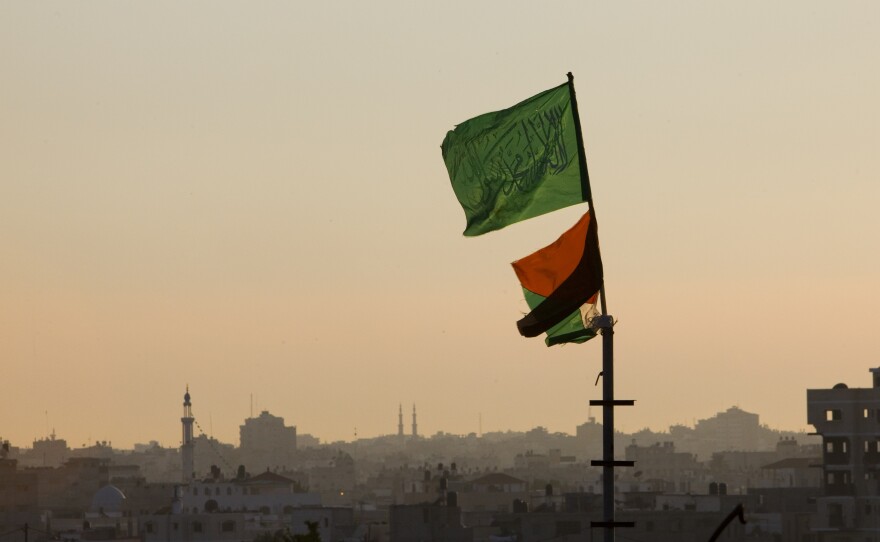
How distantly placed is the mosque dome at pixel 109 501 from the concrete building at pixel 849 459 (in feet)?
242

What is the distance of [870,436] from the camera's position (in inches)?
4692

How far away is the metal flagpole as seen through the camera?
26.6 meters

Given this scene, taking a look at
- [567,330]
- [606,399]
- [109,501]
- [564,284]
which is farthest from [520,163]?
[109,501]

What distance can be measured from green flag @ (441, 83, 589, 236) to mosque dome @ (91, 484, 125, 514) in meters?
156

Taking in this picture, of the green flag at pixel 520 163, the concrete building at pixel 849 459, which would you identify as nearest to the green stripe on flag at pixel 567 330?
the green flag at pixel 520 163

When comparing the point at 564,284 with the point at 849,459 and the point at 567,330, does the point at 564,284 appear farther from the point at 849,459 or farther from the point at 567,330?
the point at 849,459

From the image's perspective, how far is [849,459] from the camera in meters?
119

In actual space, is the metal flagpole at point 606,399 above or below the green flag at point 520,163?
below

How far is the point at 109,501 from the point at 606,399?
532 ft

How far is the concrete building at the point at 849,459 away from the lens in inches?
4584

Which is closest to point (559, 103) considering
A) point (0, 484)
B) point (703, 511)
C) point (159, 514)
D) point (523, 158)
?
point (523, 158)

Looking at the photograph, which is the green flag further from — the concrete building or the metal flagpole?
the concrete building

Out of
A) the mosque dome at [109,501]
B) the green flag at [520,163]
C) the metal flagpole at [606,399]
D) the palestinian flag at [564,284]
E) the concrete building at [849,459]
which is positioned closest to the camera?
the metal flagpole at [606,399]

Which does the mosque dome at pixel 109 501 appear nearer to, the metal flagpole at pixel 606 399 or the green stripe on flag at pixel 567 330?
the green stripe on flag at pixel 567 330
